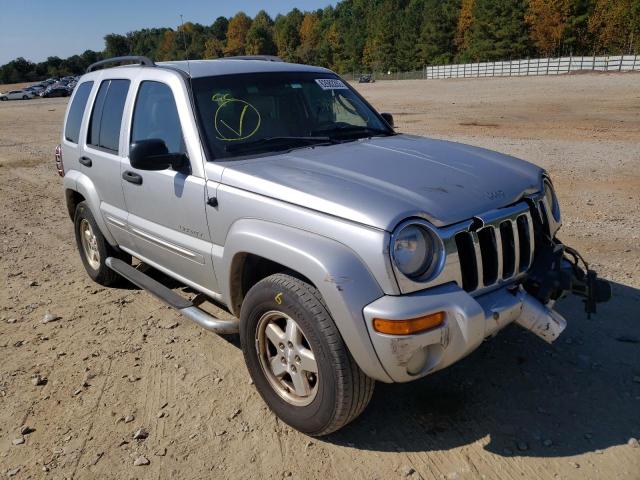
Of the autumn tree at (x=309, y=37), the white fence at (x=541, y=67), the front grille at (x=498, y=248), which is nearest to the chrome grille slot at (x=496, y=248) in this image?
the front grille at (x=498, y=248)

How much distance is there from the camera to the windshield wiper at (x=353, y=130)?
401 centimetres

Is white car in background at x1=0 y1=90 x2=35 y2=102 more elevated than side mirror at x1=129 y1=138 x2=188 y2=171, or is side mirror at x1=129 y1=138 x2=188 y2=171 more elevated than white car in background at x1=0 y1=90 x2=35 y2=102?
side mirror at x1=129 y1=138 x2=188 y2=171

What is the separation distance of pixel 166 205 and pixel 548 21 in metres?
74.6

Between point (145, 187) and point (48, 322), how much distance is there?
1723 mm

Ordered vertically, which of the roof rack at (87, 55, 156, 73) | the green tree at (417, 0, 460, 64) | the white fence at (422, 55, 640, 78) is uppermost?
the roof rack at (87, 55, 156, 73)

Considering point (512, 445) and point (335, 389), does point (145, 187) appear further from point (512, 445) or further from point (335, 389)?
point (512, 445)

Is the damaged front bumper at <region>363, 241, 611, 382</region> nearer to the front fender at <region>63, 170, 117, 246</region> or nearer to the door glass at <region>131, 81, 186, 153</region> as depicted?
the door glass at <region>131, 81, 186, 153</region>

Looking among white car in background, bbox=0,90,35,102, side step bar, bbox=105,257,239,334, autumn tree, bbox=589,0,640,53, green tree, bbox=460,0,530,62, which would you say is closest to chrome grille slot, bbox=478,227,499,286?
side step bar, bbox=105,257,239,334

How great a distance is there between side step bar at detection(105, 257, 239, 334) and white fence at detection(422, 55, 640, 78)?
51.4 meters

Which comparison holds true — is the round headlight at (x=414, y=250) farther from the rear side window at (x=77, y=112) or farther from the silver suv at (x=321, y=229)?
the rear side window at (x=77, y=112)

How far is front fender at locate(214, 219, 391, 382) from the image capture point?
2.54 m

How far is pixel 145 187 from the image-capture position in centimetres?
397

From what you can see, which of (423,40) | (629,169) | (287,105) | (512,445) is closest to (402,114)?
(629,169)

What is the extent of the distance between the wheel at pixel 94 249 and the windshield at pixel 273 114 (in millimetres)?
2043
